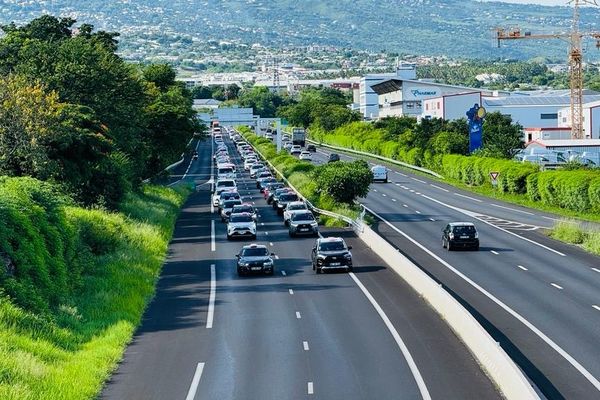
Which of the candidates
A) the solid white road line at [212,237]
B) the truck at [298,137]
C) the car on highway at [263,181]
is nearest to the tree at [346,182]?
the solid white road line at [212,237]

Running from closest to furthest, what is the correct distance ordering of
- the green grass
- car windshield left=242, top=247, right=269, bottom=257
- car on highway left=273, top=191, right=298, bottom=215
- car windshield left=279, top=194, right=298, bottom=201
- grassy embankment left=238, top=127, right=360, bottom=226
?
car windshield left=242, top=247, right=269, bottom=257
the green grass
grassy embankment left=238, top=127, right=360, bottom=226
car on highway left=273, top=191, right=298, bottom=215
car windshield left=279, top=194, right=298, bottom=201

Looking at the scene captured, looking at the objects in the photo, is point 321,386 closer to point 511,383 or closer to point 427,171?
point 511,383

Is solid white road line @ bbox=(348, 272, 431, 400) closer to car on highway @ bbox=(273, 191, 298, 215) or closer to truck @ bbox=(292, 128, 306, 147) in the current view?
car on highway @ bbox=(273, 191, 298, 215)

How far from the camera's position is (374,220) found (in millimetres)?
69062

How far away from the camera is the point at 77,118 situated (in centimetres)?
6153

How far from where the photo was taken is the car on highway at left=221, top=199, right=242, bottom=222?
71812 mm

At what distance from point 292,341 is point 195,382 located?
5.52 meters

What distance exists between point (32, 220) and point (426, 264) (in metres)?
17.4

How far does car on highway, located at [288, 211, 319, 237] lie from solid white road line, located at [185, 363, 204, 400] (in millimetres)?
32518

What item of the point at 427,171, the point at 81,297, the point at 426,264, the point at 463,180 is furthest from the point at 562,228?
the point at 427,171

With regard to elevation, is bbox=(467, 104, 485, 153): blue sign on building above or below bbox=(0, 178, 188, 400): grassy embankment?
above

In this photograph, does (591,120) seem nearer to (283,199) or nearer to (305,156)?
(305,156)

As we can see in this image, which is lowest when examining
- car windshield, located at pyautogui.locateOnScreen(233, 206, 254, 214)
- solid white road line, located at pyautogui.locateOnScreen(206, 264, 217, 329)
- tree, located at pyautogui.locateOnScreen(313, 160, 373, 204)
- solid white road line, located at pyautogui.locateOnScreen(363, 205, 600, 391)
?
solid white road line, located at pyautogui.locateOnScreen(206, 264, 217, 329)

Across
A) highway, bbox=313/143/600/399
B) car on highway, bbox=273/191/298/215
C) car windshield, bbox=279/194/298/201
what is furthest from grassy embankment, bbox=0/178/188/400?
car windshield, bbox=279/194/298/201
